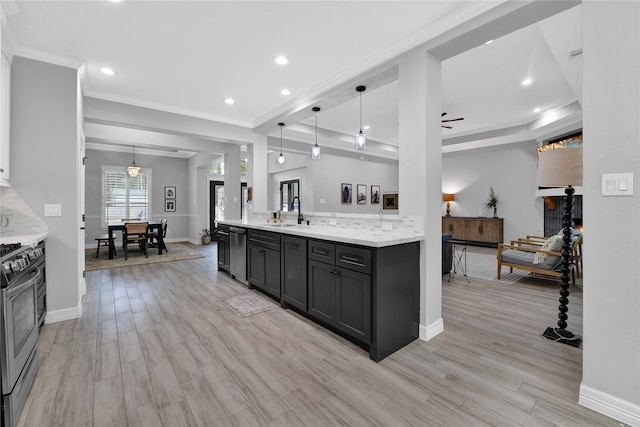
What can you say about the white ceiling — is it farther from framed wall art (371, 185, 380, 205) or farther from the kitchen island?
framed wall art (371, 185, 380, 205)

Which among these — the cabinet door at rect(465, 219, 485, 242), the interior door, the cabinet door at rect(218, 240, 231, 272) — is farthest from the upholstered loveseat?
the interior door

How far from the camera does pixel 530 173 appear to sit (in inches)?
283

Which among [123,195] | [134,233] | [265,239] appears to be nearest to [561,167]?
[265,239]

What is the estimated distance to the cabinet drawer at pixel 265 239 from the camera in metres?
3.37

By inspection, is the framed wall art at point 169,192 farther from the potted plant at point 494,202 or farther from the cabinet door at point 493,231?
the potted plant at point 494,202

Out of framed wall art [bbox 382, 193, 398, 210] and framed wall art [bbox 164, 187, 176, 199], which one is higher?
framed wall art [bbox 164, 187, 176, 199]

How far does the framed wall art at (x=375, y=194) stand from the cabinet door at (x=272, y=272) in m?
6.44

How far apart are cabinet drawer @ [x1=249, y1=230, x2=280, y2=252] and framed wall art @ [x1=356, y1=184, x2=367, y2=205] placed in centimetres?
568

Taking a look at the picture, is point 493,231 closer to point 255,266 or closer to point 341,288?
point 255,266

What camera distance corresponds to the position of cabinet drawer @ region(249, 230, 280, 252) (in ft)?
11.0

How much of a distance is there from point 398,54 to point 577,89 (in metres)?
3.26

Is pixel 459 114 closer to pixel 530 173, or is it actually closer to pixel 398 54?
pixel 530 173

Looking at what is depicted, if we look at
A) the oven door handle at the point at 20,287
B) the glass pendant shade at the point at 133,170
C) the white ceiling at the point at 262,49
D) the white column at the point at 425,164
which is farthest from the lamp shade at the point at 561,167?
the glass pendant shade at the point at 133,170

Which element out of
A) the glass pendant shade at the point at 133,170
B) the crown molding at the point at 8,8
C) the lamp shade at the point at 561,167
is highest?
the crown molding at the point at 8,8
